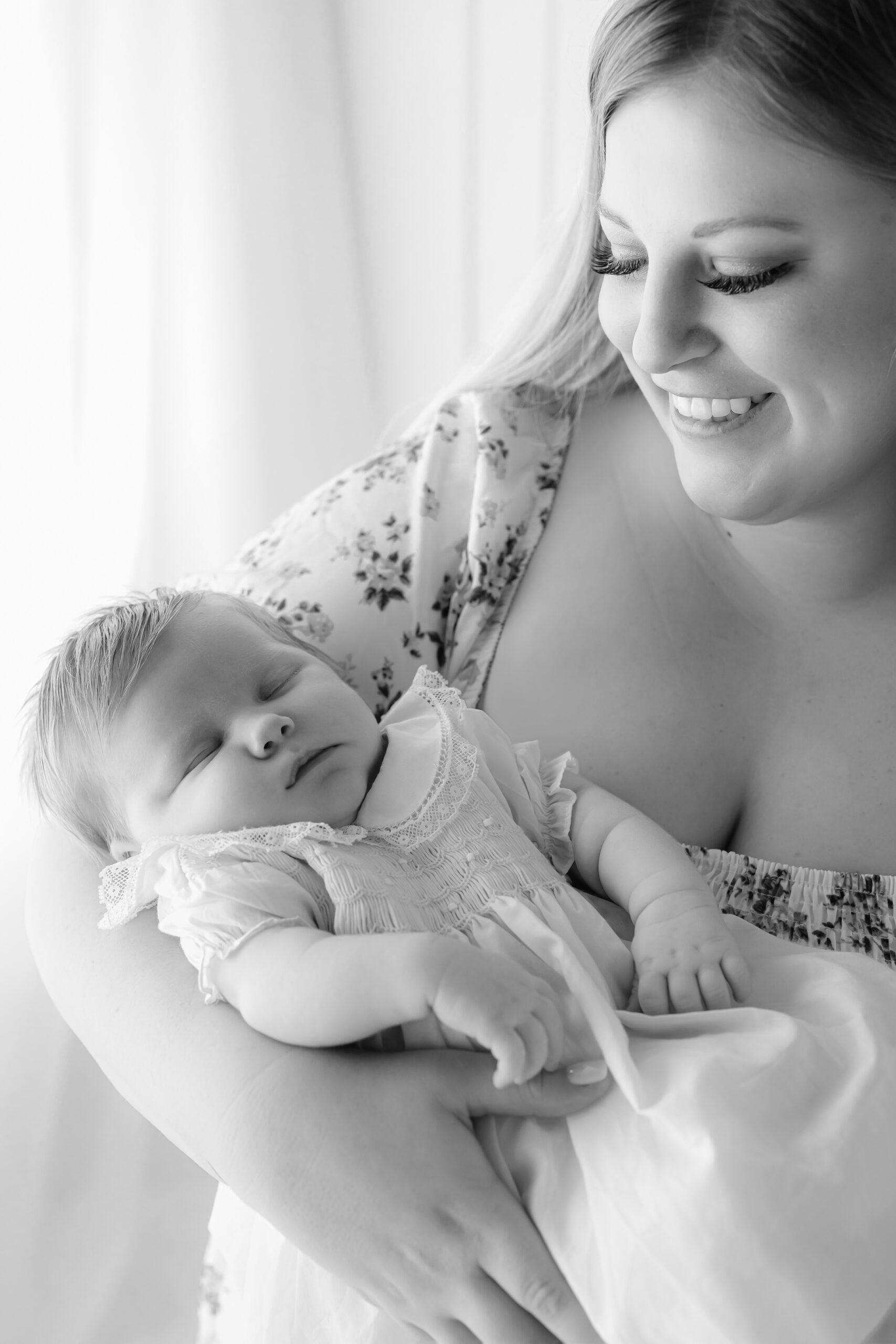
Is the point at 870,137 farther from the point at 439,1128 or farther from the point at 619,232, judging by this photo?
the point at 439,1128

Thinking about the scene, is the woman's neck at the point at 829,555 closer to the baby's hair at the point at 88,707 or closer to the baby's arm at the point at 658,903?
the baby's arm at the point at 658,903

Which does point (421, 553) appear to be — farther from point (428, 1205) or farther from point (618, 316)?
point (428, 1205)

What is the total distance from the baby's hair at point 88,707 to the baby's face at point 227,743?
15mm

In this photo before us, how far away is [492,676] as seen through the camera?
144cm

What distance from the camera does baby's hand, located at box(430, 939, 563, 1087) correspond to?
907mm

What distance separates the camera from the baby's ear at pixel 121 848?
1.24 meters

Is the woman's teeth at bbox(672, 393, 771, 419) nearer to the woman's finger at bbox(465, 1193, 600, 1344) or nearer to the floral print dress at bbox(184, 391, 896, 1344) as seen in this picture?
the floral print dress at bbox(184, 391, 896, 1344)

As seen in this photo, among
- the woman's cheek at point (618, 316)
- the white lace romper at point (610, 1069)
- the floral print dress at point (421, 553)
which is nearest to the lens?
the white lace romper at point (610, 1069)

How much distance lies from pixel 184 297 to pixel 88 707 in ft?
4.21

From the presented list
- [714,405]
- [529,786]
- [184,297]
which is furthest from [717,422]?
[184,297]

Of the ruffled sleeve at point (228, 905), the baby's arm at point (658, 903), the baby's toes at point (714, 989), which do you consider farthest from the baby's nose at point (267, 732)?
the baby's toes at point (714, 989)

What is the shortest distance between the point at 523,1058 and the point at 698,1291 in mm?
196

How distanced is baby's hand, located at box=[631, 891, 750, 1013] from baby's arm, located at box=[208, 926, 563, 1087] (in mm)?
110

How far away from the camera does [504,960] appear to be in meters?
0.98
